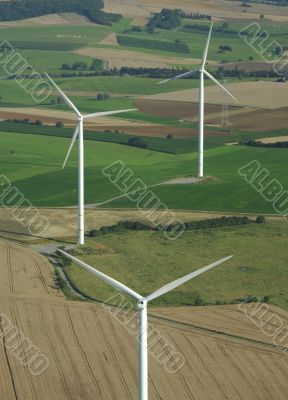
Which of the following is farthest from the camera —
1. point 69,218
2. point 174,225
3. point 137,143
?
point 137,143

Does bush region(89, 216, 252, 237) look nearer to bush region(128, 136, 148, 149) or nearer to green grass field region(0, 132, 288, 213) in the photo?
green grass field region(0, 132, 288, 213)

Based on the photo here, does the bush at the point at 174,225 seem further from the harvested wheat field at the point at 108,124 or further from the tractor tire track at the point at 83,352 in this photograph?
the harvested wheat field at the point at 108,124

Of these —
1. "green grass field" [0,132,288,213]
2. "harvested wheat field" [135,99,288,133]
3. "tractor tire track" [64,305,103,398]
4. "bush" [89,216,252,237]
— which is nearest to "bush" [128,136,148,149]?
"green grass field" [0,132,288,213]

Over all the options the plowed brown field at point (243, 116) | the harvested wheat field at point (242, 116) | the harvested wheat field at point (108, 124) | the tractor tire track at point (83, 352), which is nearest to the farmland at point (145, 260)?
the tractor tire track at point (83, 352)

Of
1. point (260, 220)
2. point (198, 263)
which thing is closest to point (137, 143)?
point (260, 220)

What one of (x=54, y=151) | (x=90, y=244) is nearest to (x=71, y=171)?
(x=54, y=151)

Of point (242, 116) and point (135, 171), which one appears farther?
point (242, 116)

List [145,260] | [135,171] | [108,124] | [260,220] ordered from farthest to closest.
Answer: [108,124], [135,171], [260,220], [145,260]

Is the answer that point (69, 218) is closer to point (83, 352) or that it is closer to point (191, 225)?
point (191, 225)

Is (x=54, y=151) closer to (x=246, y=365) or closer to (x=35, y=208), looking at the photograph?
(x=35, y=208)
